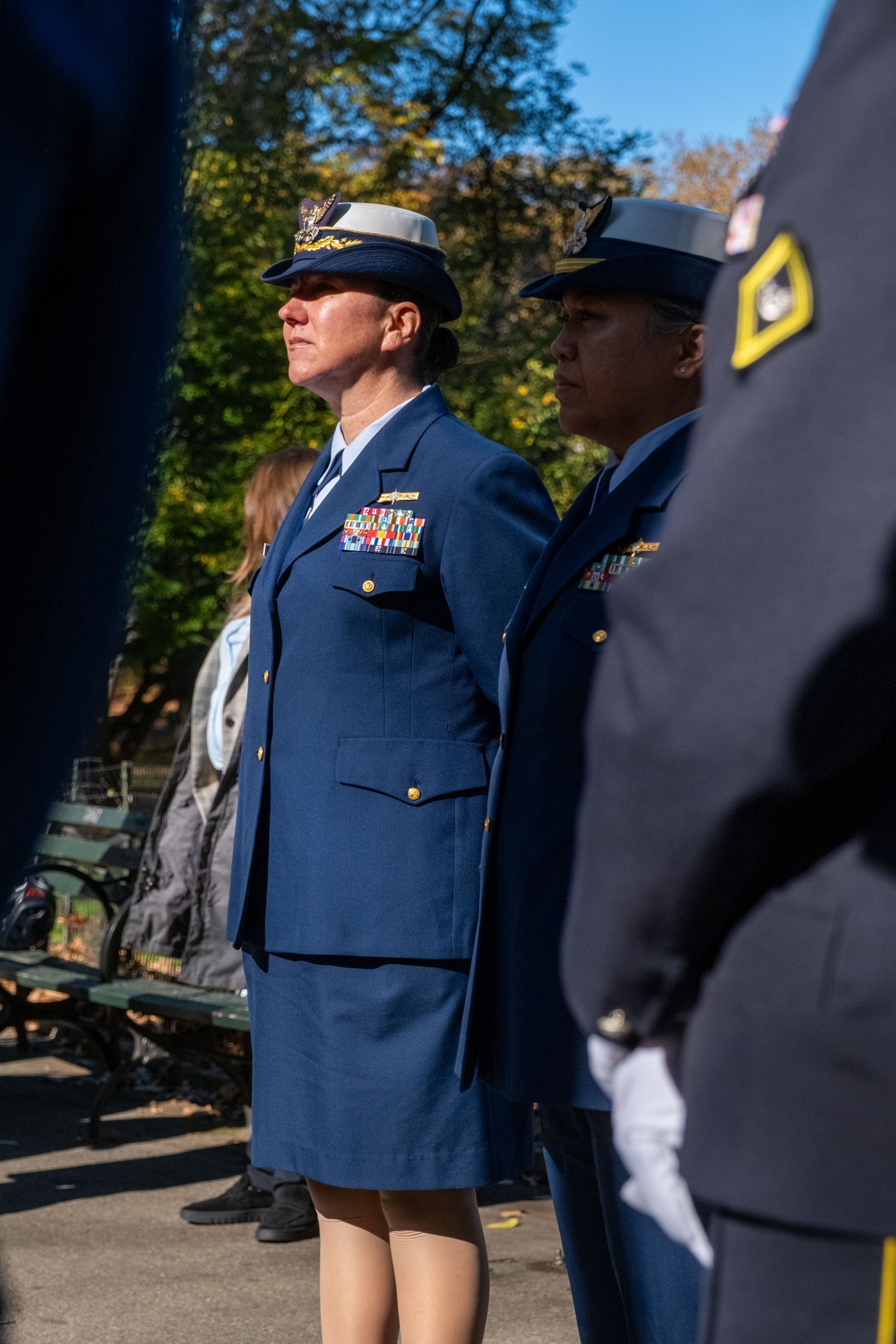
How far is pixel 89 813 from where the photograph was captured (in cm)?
611

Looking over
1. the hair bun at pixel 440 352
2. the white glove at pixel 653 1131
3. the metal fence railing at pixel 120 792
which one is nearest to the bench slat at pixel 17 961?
the metal fence railing at pixel 120 792

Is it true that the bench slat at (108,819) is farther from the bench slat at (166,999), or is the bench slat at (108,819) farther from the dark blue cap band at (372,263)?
the dark blue cap band at (372,263)

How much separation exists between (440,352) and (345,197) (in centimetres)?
1235

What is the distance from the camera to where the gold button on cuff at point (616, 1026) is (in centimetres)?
118

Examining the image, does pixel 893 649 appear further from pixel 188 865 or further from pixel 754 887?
pixel 188 865

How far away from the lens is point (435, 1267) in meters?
2.75

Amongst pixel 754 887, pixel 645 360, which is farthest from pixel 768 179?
pixel 645 360

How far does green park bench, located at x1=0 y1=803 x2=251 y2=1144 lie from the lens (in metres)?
5.27

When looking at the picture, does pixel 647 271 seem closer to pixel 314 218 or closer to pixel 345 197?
pixel 314 218

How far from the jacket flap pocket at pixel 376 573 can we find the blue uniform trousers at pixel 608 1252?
910 mm

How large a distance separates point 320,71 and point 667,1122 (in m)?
15.0

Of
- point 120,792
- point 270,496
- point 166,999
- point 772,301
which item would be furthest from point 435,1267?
point 120,792

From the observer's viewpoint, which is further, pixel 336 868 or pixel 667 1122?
pixel 336 868

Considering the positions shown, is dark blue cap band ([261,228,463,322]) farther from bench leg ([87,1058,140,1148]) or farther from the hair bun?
bench leg ([87,1058,140,1148])
